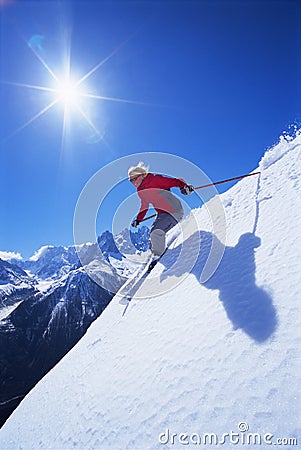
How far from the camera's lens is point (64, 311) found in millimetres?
174125

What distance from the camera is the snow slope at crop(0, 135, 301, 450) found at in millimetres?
2783

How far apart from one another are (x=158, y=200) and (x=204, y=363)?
5.17 metres

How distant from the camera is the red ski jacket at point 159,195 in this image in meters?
7.63

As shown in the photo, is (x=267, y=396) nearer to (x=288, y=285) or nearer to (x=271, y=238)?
(x=288, y=285)

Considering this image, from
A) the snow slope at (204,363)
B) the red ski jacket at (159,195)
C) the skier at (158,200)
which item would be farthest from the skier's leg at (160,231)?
the snow slope at (204,363)

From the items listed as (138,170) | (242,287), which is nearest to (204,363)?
(242,287)

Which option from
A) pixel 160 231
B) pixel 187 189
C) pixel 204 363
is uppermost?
pixel 187 189

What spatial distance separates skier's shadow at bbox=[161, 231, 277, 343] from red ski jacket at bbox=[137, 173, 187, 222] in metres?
1.88

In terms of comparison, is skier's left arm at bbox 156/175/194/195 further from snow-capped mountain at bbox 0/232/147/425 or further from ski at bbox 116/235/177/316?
snow-capped mountain at bbox 0/232/147/425

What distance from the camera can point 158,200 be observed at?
7.95 m

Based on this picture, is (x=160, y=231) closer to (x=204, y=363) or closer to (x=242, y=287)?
(x=242, y=287)

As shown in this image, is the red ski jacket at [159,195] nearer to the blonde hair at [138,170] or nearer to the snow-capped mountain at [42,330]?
the blonde hair at [138,170]

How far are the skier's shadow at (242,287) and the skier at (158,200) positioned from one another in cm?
→ 181

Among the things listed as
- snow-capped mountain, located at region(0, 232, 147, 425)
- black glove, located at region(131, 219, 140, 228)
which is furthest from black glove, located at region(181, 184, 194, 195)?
snow-capped mountain, located at region(0, 232, 147, 425)
